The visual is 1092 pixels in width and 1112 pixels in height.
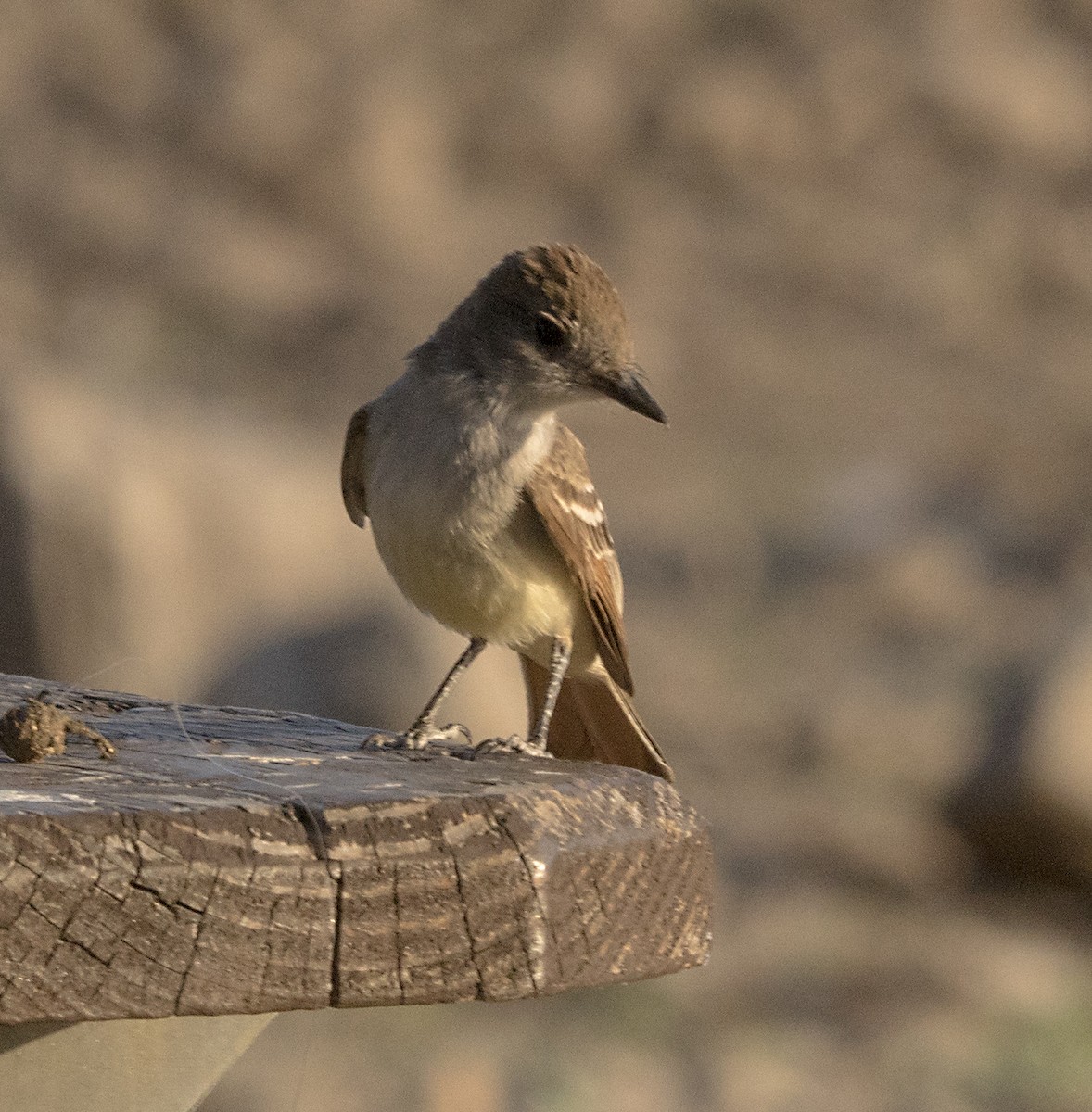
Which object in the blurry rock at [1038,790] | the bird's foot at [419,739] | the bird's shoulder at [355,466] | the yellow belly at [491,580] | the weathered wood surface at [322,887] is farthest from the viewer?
the blurry rock at [1038,790]

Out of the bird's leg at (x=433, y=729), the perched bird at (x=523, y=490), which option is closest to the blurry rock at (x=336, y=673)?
the bird's leg at (x=433, y=729)

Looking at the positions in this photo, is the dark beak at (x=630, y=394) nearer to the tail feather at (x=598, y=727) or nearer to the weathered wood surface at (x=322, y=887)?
the tail feather at (x=598, y=727)

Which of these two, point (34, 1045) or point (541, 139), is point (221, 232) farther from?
point (34, 1045)

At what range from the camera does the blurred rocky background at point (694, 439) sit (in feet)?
26.3

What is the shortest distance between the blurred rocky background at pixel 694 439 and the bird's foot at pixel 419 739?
9.20 ft

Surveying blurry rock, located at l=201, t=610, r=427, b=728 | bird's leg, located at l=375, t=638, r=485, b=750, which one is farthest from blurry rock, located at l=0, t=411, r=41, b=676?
bird's leg, located at l=375, t=638, r=485, b=750

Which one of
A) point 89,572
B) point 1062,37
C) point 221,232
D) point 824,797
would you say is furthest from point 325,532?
point 1062,37

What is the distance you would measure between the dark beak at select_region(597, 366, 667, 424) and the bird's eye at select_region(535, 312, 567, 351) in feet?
0.44

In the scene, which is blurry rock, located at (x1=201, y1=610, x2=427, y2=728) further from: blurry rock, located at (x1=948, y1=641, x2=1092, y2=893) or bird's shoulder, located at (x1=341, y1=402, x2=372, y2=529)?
bird's shoulder, located at (x1=341, y1=402, x2=372, y2=529)

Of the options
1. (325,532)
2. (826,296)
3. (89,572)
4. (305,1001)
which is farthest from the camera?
(826,296)

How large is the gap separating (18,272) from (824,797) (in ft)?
20.0

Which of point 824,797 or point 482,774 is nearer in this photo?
point 482,774

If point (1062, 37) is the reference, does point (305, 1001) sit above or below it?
below

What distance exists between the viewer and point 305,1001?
2.33 m
